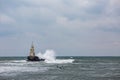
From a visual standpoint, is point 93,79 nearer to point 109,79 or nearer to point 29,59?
point 109,79

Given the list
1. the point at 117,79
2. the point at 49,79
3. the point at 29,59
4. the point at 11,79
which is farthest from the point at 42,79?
the point at 29,59

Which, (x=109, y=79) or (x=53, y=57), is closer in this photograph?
(x=109, y=79)

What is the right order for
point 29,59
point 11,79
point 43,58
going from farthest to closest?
point 43,58, point 29,59, point 11,79

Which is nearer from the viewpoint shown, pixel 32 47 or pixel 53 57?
pixel 32 47

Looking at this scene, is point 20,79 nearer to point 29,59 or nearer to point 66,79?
point 66,79

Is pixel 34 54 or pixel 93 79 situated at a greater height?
pixel 34 54

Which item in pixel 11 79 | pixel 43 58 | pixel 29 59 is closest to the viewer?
pixel 11 79

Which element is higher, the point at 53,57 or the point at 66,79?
the point at 53,57

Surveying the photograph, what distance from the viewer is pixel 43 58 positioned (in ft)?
451

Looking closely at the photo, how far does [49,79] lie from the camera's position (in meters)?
46.0

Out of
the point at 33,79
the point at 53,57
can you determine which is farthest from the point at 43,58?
the point at 33,79

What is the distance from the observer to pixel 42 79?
45.9m

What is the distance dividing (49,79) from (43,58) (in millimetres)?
91663

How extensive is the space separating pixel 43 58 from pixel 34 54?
1439 centimetres
